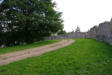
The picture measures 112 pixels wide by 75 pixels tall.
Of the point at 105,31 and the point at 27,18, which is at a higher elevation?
the point at 27,18

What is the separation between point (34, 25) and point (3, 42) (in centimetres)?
660

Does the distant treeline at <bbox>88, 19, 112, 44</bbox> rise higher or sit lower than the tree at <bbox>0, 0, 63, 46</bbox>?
lower

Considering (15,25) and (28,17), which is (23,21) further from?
(15,25)

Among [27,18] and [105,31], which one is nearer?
[105,31]

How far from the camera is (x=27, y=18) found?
11.7 m

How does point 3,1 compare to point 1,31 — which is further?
point 1,31

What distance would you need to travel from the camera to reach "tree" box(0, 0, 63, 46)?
11.7 metres

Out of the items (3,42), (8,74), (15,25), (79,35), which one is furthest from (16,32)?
(79,35)

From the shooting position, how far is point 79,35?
24.4 meters

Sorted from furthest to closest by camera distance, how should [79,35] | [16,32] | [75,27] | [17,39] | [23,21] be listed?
1. [75,27]
2. [79,35]
3. [17,39]
4. [16,32]
5. [23,21]

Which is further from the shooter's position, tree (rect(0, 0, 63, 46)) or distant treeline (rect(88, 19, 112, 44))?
tree (rect(0, 0, 63, 46))

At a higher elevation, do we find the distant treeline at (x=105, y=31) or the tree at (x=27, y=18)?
the tree at (x=27, y=18)

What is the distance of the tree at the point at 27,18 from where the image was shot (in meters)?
11.7

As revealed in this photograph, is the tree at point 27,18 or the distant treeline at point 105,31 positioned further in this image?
the tree at point 27,18
